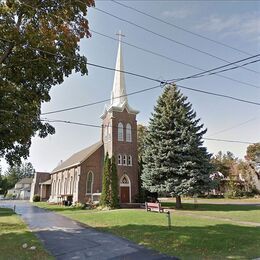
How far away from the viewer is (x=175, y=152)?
90.2 feet

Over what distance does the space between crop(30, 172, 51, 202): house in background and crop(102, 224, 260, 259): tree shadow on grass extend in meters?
51.4

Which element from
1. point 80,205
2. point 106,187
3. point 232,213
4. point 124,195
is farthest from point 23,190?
point 232,213

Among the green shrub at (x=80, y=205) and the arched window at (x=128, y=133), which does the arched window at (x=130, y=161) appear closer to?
the arched window at (x=128, y=133)

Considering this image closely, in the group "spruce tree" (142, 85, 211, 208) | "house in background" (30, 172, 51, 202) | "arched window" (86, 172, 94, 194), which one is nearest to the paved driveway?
"spruce tree" (142, 85, 211, 208)

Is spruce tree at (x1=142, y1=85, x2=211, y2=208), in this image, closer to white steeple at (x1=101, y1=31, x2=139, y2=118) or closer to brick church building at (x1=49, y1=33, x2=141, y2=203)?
brick church building at (x1=49, y1=33, x2=141, y2=203)

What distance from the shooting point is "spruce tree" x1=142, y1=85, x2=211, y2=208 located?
26.3m

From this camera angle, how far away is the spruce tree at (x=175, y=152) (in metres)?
26.3

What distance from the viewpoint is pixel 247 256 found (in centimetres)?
854

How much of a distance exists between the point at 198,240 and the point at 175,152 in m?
17.0

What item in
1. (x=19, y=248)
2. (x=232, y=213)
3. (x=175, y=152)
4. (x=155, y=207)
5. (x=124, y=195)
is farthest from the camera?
(x=124, y=195)

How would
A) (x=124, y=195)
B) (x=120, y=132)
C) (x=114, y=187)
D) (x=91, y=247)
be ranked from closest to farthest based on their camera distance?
(x=91, y=247) < (x=114, y=187) < (x=124, y=195) < (x=120, y=132)

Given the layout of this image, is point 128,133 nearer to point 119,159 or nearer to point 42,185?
point 119,159

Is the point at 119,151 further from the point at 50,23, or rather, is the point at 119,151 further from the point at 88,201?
the point at 50,23

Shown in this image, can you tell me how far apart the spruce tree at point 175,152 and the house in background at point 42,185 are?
1553 inches
